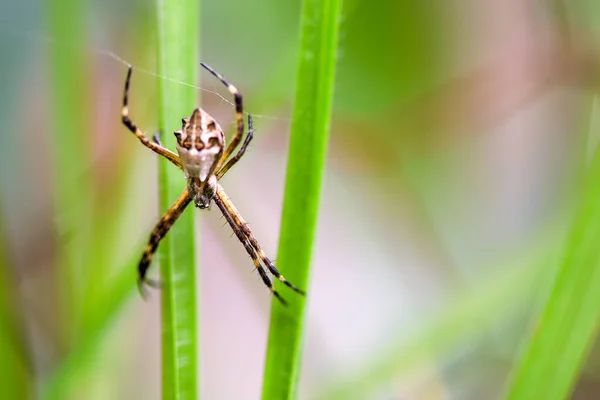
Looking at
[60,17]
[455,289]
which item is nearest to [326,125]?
[60,17]

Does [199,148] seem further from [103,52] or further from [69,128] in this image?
[69,128]

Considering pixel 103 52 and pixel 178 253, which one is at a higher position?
pixel 103 52

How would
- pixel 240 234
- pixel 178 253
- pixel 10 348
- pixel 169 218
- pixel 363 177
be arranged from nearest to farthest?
pixel 178 253
pixel 169 218
pixel 10 348
pixel 240 234
pixel 363 177

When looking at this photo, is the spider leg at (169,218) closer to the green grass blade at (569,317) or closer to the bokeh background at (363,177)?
the bokeh background at (363,177)

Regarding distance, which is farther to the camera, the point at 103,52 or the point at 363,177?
the point at 363,177

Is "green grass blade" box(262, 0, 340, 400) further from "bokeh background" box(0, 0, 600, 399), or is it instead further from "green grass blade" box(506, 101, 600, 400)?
"bokeh background" box(0, 0, 600, 399)

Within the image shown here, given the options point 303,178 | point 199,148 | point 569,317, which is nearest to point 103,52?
point 199,148

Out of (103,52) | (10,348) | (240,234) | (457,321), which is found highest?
(103,52)
